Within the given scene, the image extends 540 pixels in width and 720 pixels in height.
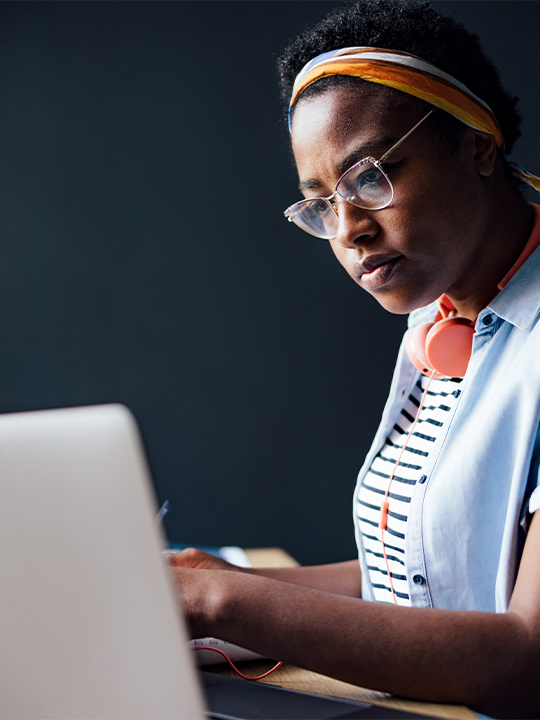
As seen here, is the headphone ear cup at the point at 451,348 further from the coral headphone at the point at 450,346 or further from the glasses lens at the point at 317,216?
the glasses lens at the point at 317,216

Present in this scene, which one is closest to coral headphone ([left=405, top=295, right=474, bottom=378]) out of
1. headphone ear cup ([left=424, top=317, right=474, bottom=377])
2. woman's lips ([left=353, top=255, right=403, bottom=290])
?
headphone ear cup ([left=424, top=317, right=474, bottom=377])

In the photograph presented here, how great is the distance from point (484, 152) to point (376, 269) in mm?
267

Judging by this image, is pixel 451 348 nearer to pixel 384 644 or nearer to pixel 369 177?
pixel 369 177

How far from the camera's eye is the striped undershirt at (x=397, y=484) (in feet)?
3.29

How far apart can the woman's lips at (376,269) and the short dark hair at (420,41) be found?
227 millimetres

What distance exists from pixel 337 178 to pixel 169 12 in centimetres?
158

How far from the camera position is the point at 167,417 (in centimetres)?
227

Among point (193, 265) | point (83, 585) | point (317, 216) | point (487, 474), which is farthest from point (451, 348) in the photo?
point (193, 265)

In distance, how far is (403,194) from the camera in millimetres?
967

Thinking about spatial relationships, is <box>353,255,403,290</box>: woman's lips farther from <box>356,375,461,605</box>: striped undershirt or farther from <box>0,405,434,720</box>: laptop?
<box>0,405,434,720</box>: laptop

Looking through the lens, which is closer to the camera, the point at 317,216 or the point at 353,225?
the point at 353,225

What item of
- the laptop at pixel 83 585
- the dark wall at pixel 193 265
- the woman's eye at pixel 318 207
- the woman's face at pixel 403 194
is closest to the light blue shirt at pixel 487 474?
the woman's face at pixel 403 194

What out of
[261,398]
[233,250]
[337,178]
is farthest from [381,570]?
[233,250]

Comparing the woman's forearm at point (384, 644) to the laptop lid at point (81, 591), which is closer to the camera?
the laptop lid at point (81, 591)
